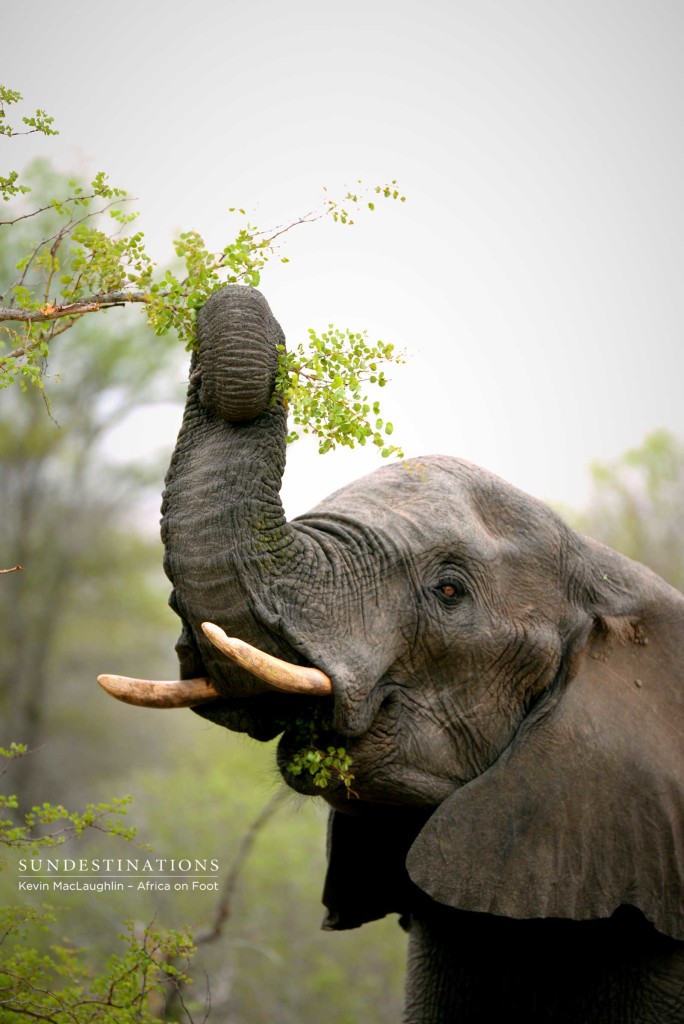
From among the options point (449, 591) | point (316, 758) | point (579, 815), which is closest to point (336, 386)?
point (449, 591)

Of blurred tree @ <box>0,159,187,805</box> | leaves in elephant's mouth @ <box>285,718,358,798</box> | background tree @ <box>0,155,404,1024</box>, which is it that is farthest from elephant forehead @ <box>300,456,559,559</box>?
blurred tree @ <box>0,159,187,805</box>

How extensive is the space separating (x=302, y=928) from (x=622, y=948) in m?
11.1

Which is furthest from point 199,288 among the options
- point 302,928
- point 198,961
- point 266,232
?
point 302,928

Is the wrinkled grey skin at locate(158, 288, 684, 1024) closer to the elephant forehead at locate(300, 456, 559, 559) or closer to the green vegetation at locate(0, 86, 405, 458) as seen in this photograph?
the elephant forehead at locate(300, 456, 559, 559)

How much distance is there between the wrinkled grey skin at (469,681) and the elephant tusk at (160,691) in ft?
0.20

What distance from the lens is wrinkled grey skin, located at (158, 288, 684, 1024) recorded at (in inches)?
130

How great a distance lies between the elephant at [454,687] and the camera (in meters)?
3.29

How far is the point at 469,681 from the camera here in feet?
12.2

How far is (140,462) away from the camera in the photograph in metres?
25.0

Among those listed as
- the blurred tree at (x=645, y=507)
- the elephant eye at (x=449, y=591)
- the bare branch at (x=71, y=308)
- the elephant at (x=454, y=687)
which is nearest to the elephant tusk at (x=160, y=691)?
the elephant at (x=454, y=687)

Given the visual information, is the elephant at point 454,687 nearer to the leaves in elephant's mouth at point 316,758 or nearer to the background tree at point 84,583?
the leaves in elephant's mouth at point 316,758

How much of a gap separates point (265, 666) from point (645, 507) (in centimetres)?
1668

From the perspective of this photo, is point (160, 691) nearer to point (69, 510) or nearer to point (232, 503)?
point (232, 503)

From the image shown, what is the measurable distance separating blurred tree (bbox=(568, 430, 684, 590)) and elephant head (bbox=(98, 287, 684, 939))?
13308 millimetres
